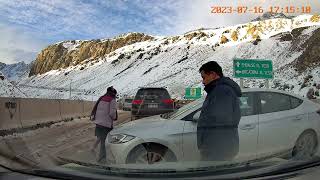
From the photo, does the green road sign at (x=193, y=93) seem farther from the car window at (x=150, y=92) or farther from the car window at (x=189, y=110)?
the car window at (x=150, y=92)

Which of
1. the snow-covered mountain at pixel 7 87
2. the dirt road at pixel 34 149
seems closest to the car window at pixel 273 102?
the dirt road at pixel 34 149

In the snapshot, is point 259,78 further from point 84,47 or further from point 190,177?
point 190,177

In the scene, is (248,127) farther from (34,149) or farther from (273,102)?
(34,149)

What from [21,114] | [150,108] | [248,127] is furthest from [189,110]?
[150,108]

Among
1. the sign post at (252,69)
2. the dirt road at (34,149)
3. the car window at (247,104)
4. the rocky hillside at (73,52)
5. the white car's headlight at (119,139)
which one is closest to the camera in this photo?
the dirt road at (34,149)

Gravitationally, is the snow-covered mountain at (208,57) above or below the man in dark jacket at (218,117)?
above

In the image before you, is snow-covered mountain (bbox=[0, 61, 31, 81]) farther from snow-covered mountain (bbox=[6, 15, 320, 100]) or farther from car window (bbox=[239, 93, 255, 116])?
car window (bbox=[239, 93, 255, 116])

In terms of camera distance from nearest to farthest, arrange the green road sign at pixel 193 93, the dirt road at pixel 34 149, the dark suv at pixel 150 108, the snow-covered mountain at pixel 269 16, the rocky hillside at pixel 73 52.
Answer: the dirt road at pixel 34 149 → the rocky hillside at pixel 73 52 → the green road sign at pixel 193 93 → the snow-covered mountain at pixel 269 16 → the dark suv at pixel 150 108
